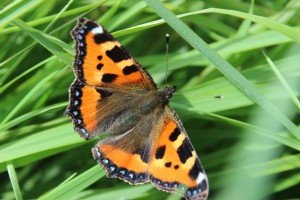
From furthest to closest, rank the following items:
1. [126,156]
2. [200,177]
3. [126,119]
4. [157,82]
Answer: [157,82], [126,119], [126,156], [200,177]

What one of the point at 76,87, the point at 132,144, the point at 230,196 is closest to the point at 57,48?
the point at 76,87

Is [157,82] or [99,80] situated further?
[157,82]

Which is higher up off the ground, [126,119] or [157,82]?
[157,82]

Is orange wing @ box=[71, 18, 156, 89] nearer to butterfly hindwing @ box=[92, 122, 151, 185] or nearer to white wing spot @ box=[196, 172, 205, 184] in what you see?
butterfly hindwing @ box=[92, 122, 151, 185]

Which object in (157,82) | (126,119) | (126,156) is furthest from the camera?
(157,82)

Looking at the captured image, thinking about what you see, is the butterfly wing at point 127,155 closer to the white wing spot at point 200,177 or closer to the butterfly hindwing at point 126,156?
the butterfly hindwing at point 126,156

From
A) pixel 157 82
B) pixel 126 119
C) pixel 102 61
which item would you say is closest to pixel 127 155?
pixel 126 119

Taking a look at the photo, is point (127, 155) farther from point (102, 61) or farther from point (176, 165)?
point (102, 61)
